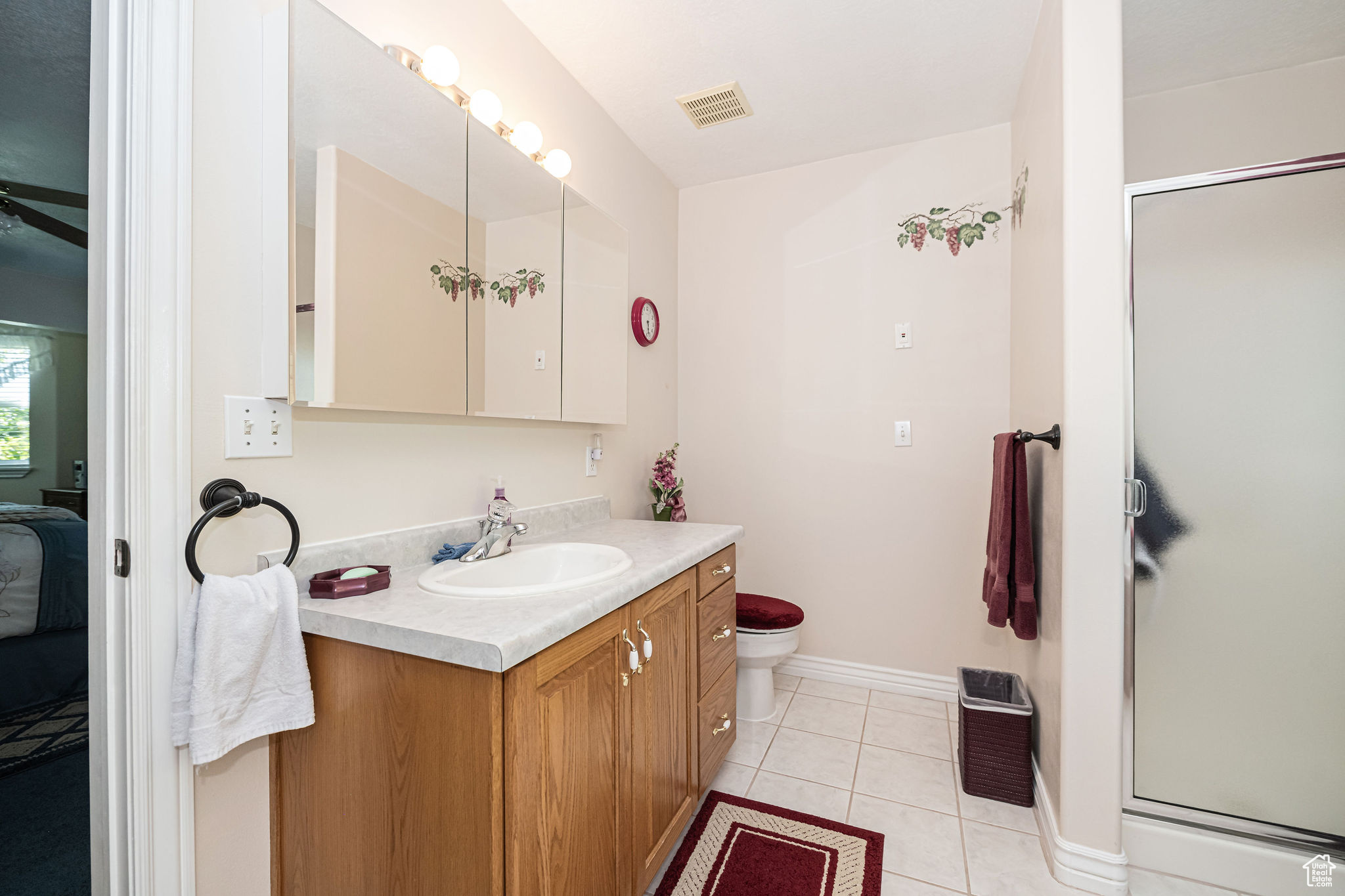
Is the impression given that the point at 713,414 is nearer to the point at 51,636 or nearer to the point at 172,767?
the point at 172,767

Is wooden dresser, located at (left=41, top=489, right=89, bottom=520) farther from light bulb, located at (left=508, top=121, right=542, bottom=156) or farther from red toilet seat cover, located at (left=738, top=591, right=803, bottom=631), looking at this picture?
red toilet seat cover, located at (left=738, top=591, right=803, bottom=631)

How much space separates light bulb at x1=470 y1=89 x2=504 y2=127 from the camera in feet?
4.95

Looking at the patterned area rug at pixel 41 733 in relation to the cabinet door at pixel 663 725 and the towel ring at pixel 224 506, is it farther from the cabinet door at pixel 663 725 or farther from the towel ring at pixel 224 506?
the cabinet door at pixel 663 725

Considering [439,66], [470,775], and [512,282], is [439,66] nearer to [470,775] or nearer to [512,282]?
[512,282]

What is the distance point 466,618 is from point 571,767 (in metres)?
0.33

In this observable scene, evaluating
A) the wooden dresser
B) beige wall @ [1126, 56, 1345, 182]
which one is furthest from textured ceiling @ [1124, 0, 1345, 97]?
the wooden dresser

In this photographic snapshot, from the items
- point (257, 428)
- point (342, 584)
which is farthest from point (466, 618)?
point (257, 428)

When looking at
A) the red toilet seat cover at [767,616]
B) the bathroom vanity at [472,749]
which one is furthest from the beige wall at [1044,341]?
the bathroom vanity at [472,749]

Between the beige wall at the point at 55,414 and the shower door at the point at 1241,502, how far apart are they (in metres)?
3.11

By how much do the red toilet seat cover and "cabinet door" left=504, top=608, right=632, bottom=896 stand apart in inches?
41.5

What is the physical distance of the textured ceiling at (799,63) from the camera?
68.6 inches

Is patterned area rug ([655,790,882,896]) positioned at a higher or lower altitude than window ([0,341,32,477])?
lower

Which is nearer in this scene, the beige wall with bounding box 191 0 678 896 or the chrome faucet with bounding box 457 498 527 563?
the beige wall with bounding box 191 0 678 896

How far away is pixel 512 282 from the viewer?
1625mm
